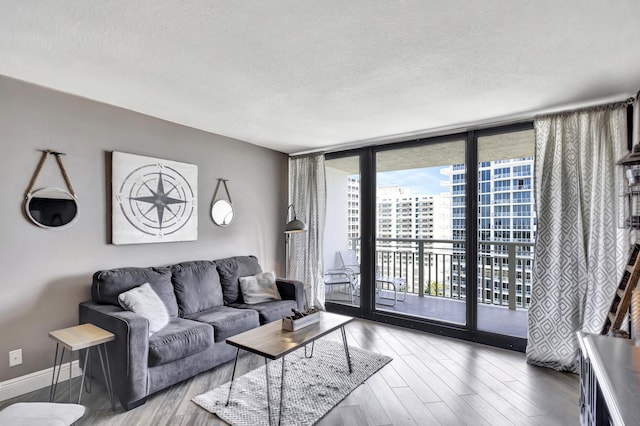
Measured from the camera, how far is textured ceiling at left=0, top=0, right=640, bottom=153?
1628 millimetres

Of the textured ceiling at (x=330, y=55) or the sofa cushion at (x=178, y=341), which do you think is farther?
the sofa cushion at (x=178, y=341)

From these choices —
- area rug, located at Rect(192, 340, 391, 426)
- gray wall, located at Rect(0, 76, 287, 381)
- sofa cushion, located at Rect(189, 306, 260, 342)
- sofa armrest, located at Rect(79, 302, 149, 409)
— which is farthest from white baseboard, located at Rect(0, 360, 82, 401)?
area rug, located at Rect(192, 340, 391, 426)

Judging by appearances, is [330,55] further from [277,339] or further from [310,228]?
[310,228]

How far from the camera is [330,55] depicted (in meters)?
2.06

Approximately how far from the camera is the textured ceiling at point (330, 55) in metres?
1.63

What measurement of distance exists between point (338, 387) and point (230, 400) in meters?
0.83

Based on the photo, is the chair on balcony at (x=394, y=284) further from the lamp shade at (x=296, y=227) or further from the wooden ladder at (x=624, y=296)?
the wooden ladder at (x=624, y=296)

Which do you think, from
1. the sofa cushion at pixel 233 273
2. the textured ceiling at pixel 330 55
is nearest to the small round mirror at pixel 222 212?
the sofa cushion at pixel 233 273

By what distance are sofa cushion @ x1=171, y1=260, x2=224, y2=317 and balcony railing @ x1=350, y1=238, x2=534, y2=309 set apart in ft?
7.24

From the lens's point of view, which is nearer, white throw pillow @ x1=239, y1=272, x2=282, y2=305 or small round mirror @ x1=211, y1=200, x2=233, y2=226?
white throw pillow @ x1=239, y1=272, x2=282, y2=305

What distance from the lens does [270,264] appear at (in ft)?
15.5

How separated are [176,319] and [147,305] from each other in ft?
1.23

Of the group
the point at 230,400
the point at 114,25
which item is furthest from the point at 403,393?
the point at 114,25

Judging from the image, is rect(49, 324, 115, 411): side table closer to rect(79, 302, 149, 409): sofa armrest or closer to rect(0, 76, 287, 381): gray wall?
rect(79, 302, 149, 409): sofa armrest
